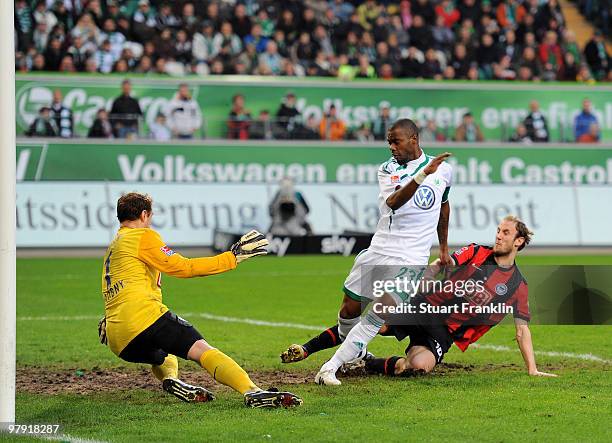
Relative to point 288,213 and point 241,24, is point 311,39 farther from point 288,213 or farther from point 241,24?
point 288,213

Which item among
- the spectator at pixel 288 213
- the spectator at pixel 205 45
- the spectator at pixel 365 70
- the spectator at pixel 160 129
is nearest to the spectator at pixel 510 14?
the spectator at pixel 365 70

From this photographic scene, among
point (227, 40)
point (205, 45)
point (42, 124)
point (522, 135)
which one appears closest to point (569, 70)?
point (522, 135)

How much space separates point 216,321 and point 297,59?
15.6 m

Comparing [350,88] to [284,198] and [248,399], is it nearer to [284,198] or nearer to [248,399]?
[284,198]

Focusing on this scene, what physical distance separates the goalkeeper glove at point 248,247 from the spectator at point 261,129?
60.2 ft

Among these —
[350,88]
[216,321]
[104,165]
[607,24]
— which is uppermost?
[607,24]

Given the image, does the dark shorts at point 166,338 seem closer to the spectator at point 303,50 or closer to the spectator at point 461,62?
the spectator at point 303,50

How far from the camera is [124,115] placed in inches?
1011

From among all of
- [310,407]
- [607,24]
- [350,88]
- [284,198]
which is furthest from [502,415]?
[607,24]

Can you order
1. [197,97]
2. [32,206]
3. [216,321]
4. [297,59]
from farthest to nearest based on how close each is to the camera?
1. [297,59]
2. [197,97]
3. [32,206]
4. [216,321]

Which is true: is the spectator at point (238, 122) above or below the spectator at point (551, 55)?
below

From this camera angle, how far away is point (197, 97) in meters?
26.9

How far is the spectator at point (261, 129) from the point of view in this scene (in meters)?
26.6

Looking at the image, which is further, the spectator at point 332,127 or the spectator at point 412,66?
the spectator at point 412,66
